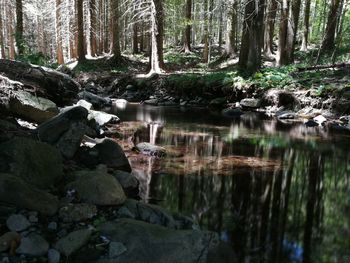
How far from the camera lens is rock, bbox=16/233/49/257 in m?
3.39

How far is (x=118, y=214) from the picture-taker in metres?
4.33

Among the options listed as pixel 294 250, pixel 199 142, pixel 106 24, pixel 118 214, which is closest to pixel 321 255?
pixel 294 250

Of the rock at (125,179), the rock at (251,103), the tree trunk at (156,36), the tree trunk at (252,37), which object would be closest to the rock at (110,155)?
the rock at (125,179)

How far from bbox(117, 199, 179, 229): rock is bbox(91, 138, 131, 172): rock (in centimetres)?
205

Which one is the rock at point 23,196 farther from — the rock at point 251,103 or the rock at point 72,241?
the rock at point 251,103

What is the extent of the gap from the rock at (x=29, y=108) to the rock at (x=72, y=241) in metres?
4.61

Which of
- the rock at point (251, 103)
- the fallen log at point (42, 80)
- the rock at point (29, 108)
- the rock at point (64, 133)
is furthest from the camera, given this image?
the rock at point (251, 103)

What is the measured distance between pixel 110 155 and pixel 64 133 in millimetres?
851

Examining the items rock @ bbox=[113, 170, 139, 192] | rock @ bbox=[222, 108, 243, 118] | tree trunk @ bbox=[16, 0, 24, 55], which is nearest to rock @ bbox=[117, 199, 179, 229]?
rock @ bbox=[113, 170, 139, 192]

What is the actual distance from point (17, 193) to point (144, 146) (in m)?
4.77

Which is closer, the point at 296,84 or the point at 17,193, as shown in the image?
the point at 17,193

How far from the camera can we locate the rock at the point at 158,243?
3.49 metres

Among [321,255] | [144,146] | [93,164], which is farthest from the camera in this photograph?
[144,146]

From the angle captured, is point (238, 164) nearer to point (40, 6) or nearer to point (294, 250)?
point (294, 250)
